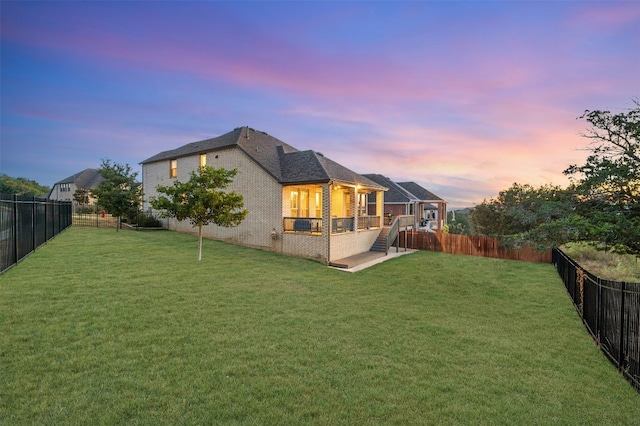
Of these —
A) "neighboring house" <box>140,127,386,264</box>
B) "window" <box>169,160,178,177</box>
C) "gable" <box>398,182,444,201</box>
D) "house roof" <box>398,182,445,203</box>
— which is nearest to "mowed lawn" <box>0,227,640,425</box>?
"neighboring house" <box>140,127,386,264</box>

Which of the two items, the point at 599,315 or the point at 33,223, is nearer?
the point at 599,315

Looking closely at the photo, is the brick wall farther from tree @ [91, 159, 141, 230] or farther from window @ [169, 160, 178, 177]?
tree @ [91, 159, 141, 230]

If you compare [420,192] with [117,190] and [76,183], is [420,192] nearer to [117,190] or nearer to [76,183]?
[117,190]

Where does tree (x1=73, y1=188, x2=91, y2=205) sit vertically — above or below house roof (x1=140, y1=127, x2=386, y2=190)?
below

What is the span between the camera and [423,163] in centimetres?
2567

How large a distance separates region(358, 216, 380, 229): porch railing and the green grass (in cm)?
1006

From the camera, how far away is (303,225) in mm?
15352

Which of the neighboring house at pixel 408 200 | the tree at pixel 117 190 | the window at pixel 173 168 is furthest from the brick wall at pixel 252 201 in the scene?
the neighboring house at pixel 408 200

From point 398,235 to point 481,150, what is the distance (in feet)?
27.0

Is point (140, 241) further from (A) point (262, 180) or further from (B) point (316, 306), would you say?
(B) point (316, 306)

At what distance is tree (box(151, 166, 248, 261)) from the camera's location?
12.2 metres

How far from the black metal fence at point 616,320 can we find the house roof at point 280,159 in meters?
10.5

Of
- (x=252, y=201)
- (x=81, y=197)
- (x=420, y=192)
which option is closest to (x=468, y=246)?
(x=252, y=201)

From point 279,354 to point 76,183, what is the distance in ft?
200
